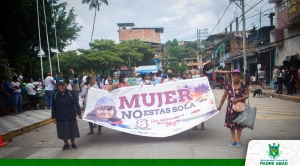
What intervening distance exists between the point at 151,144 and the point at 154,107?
2.76ft

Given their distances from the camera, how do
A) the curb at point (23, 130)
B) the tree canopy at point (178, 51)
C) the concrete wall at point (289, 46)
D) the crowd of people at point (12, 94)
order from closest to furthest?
the curb at point (23, 130) < the crowd of people at point (12, 94) < the concrete wall at point (289, 46) < the tree canopy at point (178, 51)

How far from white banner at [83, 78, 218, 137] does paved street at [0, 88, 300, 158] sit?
1.17 ft

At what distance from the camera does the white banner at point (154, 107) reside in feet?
17.3

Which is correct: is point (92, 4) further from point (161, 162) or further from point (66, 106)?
point (161, 162)

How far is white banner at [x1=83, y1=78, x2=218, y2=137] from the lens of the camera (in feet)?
17.3

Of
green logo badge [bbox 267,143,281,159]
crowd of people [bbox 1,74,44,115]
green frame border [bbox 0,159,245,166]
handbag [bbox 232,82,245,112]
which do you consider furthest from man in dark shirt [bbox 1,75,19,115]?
green logo badge [bbox 267,143,281,159]

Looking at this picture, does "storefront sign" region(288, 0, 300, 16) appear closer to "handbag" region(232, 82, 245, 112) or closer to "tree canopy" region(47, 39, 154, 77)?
"tree canopy" region(47, 39, 154, 77)

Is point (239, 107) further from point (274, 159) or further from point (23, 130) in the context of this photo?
point (23, 130)

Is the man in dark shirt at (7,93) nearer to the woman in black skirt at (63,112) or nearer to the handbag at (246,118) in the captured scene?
the woman in black skirt at (63,112)

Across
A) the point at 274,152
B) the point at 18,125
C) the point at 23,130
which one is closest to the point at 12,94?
the point at 18,125

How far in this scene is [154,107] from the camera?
5.38 meters

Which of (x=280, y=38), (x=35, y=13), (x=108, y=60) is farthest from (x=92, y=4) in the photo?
(x=108, y=60)

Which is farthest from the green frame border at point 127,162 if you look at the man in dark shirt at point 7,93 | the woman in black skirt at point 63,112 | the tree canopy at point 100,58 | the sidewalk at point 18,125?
the tree canopy at point 100,58

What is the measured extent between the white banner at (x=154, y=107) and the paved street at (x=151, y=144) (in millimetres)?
356
